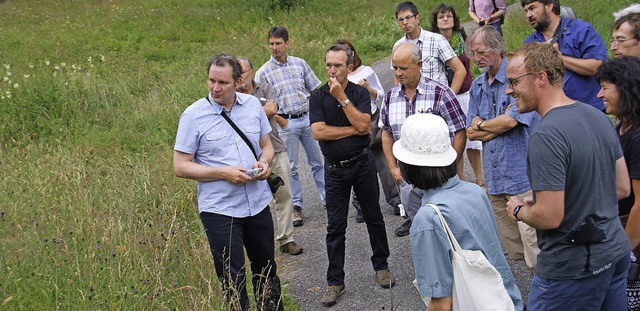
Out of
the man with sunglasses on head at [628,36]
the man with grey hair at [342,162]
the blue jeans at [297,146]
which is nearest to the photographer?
the man with sunglasses on head at [628,36]

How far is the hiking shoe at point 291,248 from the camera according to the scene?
5.91 metres

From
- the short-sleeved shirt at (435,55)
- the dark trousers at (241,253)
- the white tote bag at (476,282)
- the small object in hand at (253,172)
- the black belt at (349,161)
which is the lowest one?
the dark trousers at (241,253)

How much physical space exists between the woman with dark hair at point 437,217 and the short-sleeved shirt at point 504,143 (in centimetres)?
156

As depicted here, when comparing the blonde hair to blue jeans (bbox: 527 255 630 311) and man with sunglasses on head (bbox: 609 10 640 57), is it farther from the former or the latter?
man with sunglasses on head (bbox: 609 10 640 57)

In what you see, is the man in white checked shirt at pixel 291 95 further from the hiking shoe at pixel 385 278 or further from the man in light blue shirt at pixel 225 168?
the man in light blue shirt at pixel 225 168

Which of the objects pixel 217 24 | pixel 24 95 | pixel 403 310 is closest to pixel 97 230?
pixel 403 310

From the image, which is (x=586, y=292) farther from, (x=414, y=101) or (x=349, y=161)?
(x=349, y=161)

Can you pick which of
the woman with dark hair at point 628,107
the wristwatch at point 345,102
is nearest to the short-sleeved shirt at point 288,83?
the wristwatch at point 345,102

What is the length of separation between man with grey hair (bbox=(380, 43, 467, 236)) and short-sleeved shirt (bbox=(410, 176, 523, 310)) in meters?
1.86

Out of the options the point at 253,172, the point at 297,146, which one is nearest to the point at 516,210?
the point at 253,172

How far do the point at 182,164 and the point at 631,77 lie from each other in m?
2.60

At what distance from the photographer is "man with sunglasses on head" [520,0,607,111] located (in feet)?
15.4

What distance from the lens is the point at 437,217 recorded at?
2592 mm

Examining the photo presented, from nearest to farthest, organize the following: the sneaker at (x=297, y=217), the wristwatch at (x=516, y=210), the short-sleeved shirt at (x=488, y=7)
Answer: the wristwatch at (x=516, y=210), the sneaker at (x=297, y=217), the short-sleeved shirt at (x=488, y=7)
